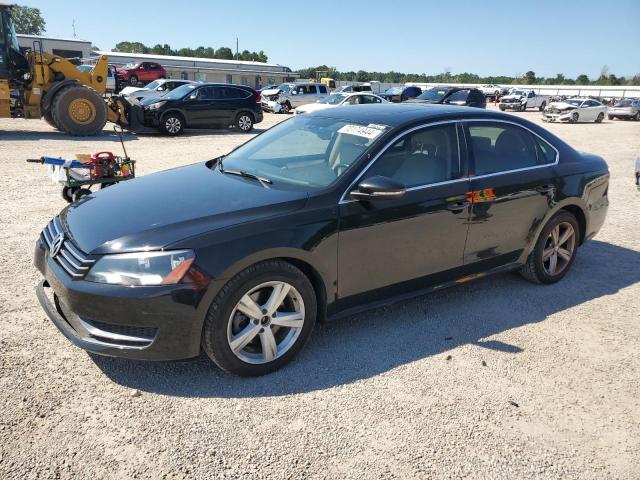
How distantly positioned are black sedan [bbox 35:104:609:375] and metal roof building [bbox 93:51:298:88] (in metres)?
52.9

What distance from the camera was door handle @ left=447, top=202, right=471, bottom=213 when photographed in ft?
12.7

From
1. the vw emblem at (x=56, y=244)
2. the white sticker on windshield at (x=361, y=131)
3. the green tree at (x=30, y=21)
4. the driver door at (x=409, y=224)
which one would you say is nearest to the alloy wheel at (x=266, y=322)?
the driver door at (x=409, y=224)

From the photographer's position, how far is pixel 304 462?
2537 millimetres

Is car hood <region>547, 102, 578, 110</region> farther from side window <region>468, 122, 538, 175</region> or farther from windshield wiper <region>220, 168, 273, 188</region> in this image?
windshield wiper <region>220, 168, 273, 188</region>

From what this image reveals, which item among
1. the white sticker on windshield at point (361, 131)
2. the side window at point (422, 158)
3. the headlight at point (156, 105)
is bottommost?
the side window at point (422, 158)

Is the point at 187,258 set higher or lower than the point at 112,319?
higher

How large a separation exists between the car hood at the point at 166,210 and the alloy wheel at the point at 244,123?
14.8 meters

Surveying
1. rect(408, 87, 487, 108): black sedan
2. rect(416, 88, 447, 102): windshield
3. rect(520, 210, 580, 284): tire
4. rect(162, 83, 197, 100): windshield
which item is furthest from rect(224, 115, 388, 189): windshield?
rect(416, 88, 447, 102): windshield

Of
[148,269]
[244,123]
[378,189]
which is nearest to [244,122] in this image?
[244,123]

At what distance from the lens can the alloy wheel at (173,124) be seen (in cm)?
1620

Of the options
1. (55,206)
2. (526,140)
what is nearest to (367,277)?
(526,140)

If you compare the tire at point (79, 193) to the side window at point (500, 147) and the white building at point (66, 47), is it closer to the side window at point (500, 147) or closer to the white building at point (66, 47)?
the side window at point (500, 147)

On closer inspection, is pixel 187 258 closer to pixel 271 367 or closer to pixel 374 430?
pixel 271 367

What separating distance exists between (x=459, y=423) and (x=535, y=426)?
43cm
